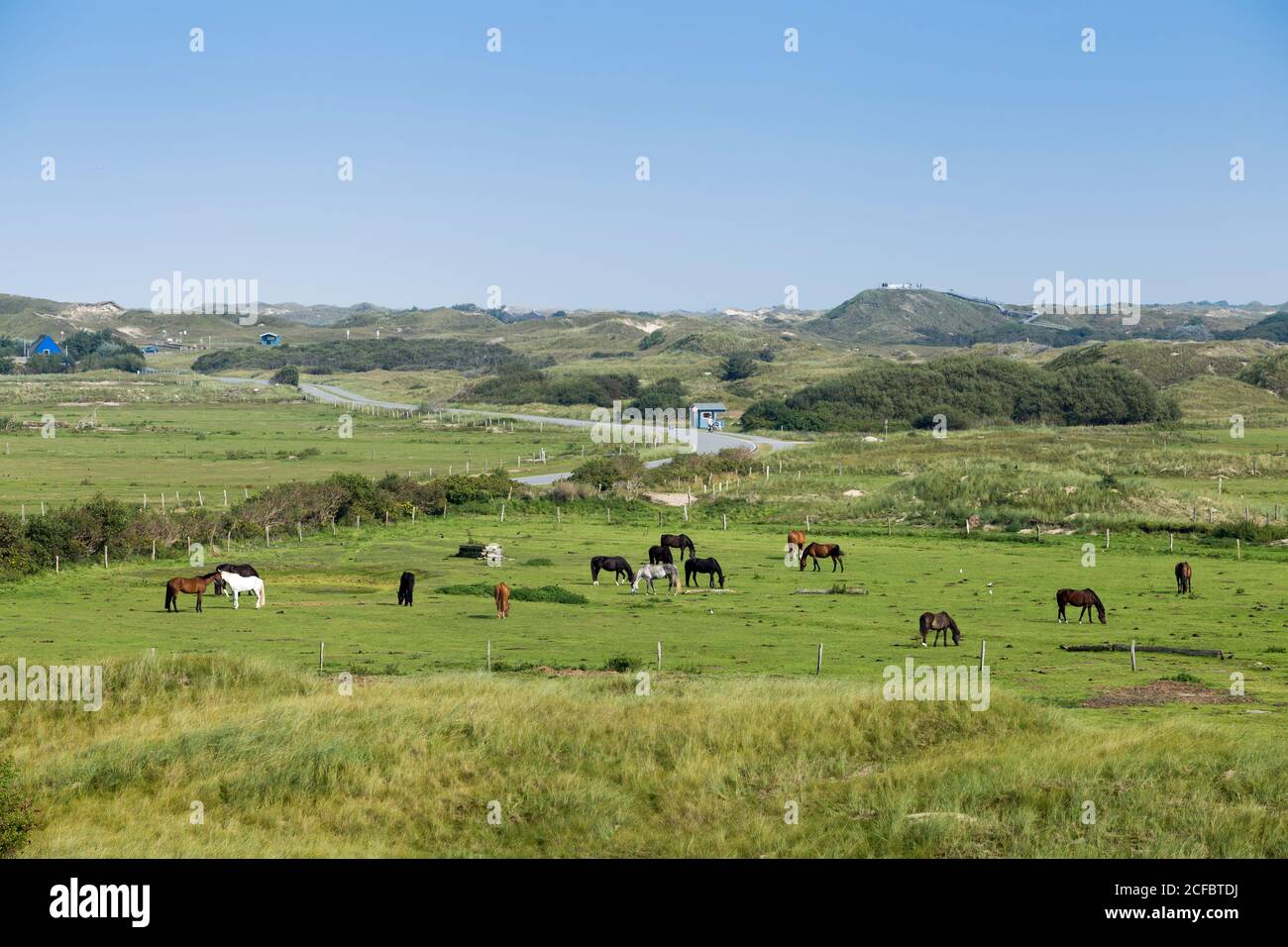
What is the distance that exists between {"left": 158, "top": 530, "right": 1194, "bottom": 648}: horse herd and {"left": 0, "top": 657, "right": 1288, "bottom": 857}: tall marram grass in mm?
8895

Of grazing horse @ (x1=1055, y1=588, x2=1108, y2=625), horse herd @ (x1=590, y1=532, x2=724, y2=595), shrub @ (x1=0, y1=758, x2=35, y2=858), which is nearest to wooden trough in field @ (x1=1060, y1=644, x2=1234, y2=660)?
grazing horse @ (x1=1055, y1=588, x2=1108, y2=625)

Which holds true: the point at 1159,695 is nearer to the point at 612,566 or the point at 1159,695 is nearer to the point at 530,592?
the point at 530,592

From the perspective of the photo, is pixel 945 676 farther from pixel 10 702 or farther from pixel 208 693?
pixel 10 702

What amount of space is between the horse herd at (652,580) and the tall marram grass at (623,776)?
890 cm

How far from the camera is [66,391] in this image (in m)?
182

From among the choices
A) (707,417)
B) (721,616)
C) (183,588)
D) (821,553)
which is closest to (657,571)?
(721,616)

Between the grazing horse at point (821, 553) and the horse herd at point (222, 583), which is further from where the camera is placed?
the grazing horse at point (821, 553)

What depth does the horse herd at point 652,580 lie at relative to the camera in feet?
128

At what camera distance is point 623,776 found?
24078 millimetres

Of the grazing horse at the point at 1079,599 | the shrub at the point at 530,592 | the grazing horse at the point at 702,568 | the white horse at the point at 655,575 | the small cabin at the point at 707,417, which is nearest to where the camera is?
the grazing horse at the point at 1079,599

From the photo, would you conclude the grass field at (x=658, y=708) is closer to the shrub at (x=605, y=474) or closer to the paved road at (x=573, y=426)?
the shrub at (x=605, y=474)

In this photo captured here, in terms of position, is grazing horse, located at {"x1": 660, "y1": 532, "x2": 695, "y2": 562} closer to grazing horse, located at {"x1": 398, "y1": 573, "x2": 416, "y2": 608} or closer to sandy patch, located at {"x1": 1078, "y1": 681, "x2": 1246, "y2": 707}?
grazing horse, located at {"x1": 398, "y1": 573, "x2": 416, "y2": 608}

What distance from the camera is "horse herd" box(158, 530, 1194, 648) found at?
39.1 m

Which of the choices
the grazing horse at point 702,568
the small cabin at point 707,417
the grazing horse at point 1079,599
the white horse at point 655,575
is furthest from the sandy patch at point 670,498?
the small cabin at point 707,417
